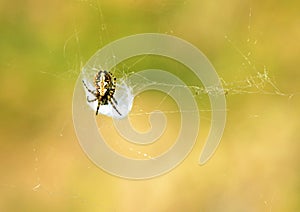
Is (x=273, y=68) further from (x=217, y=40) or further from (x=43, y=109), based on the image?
(x=43, y=109)

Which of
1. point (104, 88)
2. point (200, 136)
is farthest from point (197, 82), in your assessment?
point (104, 88)

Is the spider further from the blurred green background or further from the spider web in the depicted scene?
the blurred green background

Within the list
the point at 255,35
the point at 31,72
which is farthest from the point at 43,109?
the point at 255,35

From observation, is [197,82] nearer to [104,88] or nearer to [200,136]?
[200,136]

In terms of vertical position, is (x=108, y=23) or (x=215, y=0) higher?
(x=215, y=0)

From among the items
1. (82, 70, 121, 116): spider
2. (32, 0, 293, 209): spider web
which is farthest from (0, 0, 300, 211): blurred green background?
(82, 70, 121, 116): spider

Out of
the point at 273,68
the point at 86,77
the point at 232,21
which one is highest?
the point at 232,21
